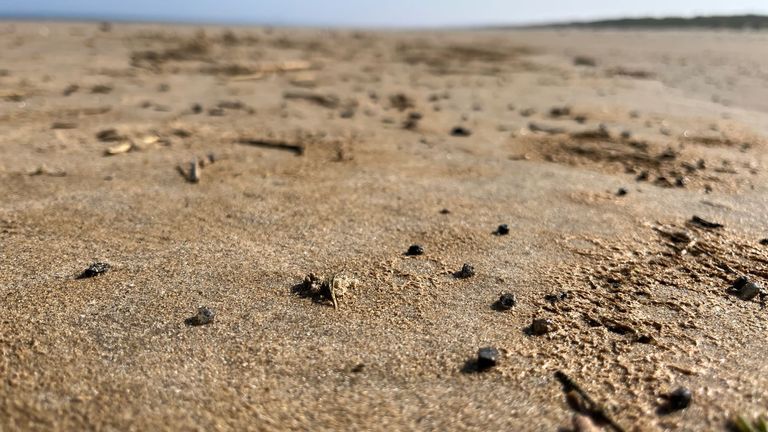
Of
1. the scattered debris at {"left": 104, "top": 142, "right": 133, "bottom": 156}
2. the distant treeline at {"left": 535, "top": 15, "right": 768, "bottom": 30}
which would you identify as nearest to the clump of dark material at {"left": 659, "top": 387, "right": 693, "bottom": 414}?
the scattered debris at {"left": 104, "top": 142, "right": 133, "bottom": 156}

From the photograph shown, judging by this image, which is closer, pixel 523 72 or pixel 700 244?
pixel 700 244

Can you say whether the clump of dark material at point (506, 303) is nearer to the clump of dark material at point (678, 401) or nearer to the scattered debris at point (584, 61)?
the clump of dark material at point (678, 401)

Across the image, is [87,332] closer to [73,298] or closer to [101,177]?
[73,298]

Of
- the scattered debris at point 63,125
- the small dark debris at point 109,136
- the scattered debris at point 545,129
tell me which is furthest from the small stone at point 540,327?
the scattered debris at point 63,125

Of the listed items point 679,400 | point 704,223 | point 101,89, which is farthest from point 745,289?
point 101,89

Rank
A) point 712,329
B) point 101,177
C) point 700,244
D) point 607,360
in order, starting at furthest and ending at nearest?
point 101,177
point 700,244
point 712,329
point 607,360

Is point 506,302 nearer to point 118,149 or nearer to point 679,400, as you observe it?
point 679,400

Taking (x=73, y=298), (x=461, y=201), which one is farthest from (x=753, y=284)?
(x=73, y=298)
